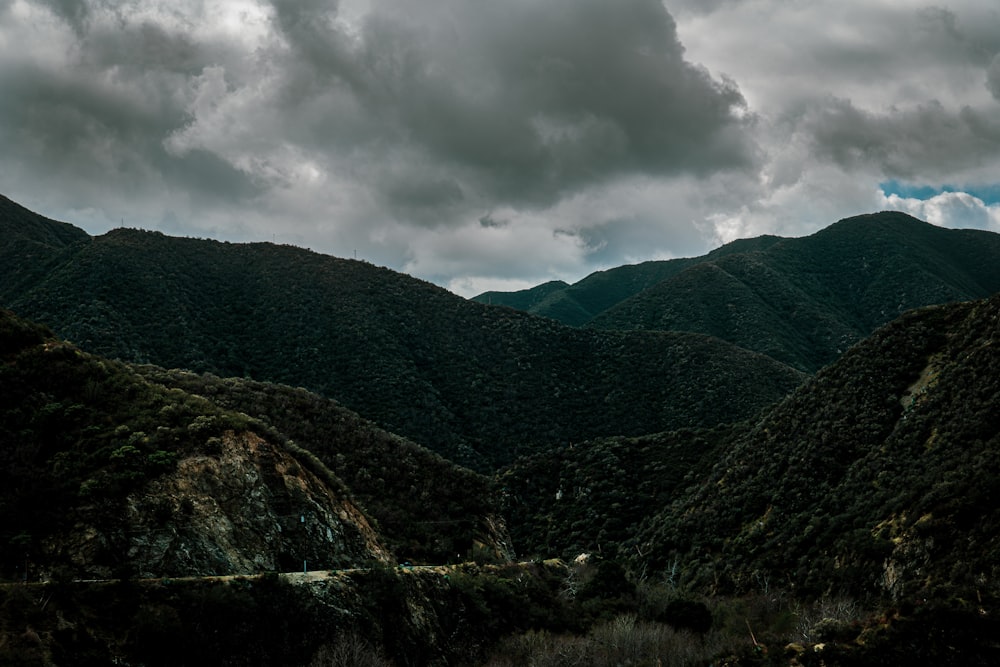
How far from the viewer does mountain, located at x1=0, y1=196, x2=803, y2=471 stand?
78875mm

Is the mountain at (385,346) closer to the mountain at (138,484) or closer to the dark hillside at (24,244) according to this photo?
the dark hillside at (24,244)

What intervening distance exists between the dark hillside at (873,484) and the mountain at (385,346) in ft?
116

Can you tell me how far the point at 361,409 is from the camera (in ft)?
256

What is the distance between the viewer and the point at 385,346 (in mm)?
92562

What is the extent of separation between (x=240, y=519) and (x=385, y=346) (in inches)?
2911

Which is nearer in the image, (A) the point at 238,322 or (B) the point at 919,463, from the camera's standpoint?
(B) the point at 919,463

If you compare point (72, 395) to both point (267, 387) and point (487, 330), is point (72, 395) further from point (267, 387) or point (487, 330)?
point (487, 330)

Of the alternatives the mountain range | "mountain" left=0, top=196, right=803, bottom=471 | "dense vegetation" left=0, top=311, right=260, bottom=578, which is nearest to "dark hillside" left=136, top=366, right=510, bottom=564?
the mountain range

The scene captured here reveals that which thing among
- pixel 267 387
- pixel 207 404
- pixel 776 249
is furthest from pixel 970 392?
pixel 776 249

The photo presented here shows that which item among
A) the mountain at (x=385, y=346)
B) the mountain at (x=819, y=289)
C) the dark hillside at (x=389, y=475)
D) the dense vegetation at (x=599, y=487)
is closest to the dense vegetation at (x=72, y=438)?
the dark hillside at (x=389, y=475)

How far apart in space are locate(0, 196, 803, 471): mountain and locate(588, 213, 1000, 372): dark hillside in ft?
118

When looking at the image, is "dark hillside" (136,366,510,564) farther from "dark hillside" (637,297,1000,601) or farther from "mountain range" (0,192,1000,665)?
"dark hillside" (637,297,1000,601)

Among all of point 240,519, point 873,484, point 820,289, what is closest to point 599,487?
point 873,484

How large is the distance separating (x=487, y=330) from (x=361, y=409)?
122 feet
